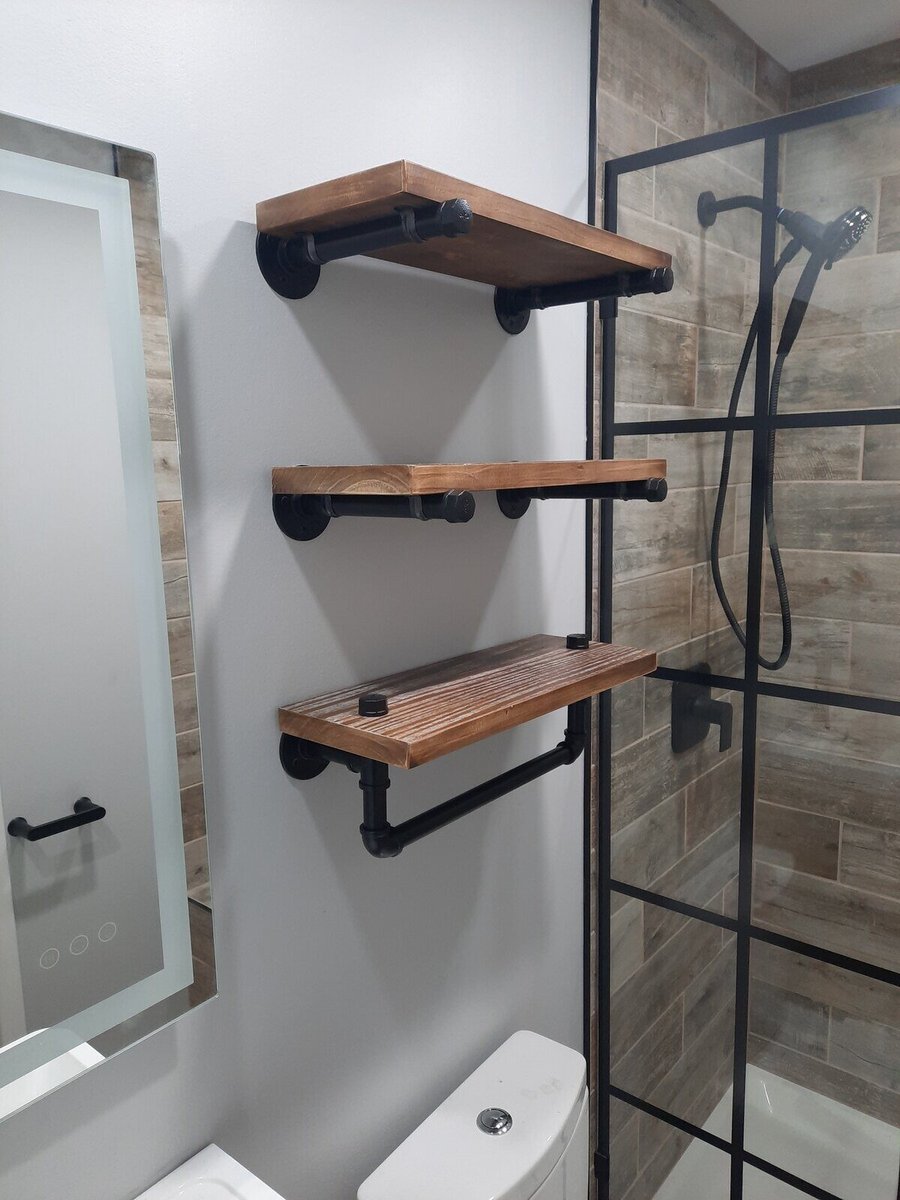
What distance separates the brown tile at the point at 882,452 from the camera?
4.03 feet

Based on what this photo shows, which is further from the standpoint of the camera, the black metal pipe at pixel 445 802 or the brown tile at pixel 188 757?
the black metal pipe at pixel 445 802

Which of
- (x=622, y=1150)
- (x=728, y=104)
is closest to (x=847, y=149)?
(x=728, y=104)

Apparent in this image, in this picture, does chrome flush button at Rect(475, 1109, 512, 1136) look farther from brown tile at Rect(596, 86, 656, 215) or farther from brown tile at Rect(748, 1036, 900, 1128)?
brown tile at Rect(596, 86, 656, 215)

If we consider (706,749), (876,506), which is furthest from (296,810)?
(876,506)

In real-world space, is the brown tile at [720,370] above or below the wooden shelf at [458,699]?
above

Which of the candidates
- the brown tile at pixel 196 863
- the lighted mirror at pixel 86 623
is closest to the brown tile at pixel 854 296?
the lighted mirror at pixel 86 623

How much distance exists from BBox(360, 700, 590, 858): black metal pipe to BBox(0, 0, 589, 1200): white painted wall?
9cm

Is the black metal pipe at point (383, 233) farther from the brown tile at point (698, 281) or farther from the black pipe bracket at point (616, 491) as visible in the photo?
the brown tile at point (698, 281)

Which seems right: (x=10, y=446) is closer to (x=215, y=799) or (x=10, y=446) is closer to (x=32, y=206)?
(x=32, y=206)

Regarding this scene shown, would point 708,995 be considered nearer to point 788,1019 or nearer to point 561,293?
point 788,1019

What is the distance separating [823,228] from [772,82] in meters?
0.95

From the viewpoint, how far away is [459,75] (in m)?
1.13

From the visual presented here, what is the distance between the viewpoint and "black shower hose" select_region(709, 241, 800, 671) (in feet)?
4.34

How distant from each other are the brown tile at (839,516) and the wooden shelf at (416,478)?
46 cm
